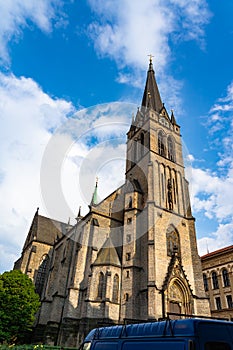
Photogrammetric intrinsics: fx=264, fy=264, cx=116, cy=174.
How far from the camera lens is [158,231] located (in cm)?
2814

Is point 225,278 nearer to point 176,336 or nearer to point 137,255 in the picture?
point 137,255

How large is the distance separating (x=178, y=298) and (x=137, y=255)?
563 cm

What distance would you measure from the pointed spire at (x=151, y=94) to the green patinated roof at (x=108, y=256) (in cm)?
2227

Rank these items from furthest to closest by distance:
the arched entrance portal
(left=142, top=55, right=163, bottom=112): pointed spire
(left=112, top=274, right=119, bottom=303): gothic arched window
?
(left=142, top=55, right=163, bottom=112): pointed spire < (left=112, top=274, right=119, bottom=303): gothic arched window < the arched entrance portal

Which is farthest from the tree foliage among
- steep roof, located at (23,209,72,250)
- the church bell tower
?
steep roof, located at (23,209,72,250)

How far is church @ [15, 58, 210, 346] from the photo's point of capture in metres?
25.0

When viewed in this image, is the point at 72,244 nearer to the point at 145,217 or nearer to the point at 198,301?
the point at 145,217

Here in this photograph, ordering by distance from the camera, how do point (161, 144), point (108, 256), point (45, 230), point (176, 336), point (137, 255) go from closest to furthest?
point (176, 336), point (108, 256), point (137, 255), point (161, 144), point (45, 230)

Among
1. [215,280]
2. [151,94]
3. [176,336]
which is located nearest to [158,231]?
[215,280]

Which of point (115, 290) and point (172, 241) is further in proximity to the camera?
point (172, 241)

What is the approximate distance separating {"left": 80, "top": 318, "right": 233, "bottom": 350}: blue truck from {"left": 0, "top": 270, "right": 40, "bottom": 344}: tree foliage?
2346 cm

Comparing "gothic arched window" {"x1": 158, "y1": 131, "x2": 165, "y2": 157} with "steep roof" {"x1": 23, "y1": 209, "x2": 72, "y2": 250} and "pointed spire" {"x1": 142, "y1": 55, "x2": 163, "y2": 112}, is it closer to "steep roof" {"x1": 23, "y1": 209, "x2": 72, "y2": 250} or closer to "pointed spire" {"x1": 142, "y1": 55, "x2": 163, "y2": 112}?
"pointed spire" {"x1": 142, "y1": 55, "x2": 163, "y2": 112}

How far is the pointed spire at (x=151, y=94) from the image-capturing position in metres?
41.9

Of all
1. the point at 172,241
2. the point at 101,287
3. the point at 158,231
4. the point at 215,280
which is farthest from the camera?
the point at 215,280
